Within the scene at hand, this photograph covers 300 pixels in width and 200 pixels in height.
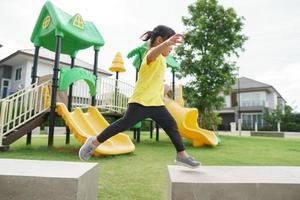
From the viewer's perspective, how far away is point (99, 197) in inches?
113

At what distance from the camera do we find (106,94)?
9.55 metres

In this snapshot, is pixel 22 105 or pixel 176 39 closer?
pixel 176 39

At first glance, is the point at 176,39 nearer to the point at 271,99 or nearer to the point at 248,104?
the point at 248,104

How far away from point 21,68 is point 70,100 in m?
20.0

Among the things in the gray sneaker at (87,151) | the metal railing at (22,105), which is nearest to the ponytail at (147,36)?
the gray sneaker at (87,151)

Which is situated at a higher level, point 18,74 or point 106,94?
point 18,74

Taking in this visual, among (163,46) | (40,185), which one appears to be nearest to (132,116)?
(163,46)

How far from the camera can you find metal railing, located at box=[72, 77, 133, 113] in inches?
364

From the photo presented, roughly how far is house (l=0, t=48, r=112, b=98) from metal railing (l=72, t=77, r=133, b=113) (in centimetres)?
1536

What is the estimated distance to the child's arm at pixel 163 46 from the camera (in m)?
2.43

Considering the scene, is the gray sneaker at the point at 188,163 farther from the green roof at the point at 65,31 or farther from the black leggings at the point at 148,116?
the green roof at the point at 65,31

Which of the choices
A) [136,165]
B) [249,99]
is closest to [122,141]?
[136,165]

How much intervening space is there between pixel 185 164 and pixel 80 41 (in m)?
6.96

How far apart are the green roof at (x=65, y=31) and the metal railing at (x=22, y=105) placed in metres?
1.64
